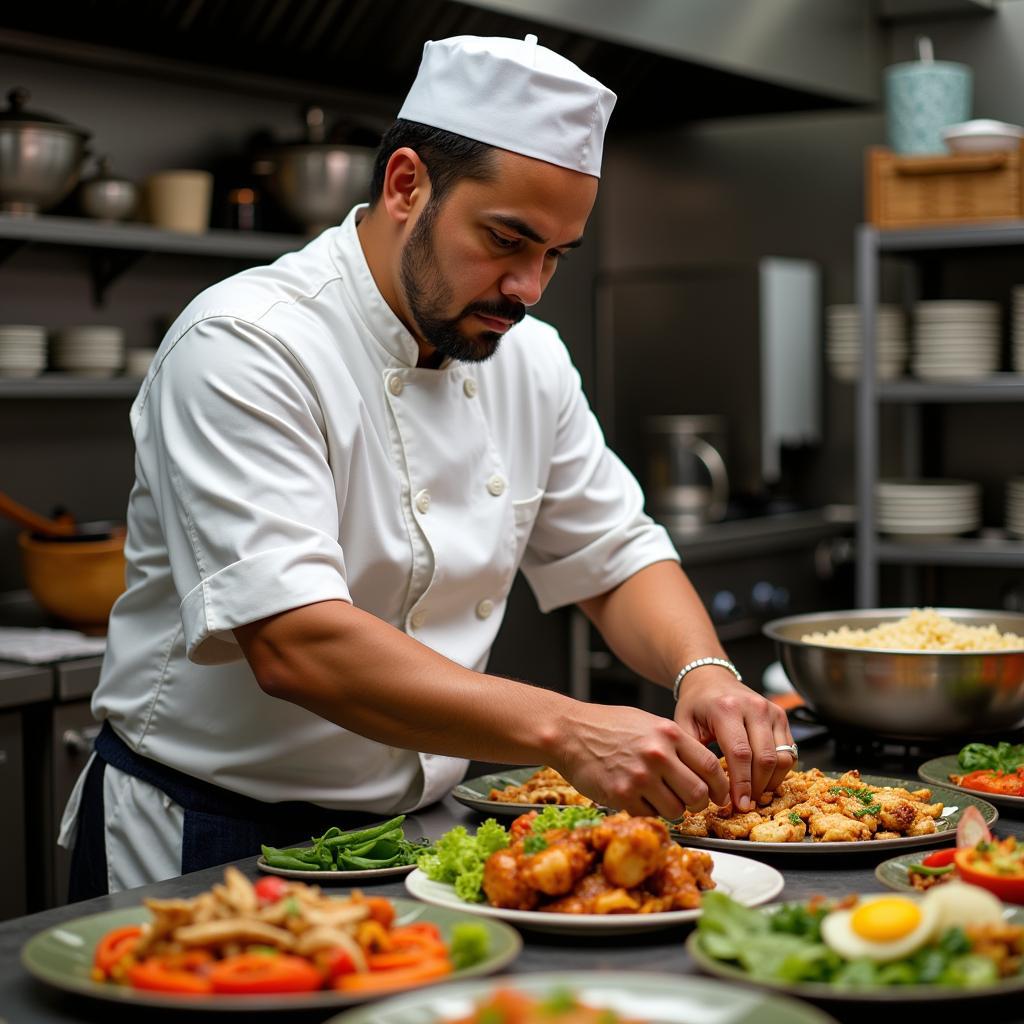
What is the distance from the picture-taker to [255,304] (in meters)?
1.70

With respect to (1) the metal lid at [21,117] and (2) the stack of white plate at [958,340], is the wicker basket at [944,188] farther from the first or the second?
(1) the metal lid at [21,117]

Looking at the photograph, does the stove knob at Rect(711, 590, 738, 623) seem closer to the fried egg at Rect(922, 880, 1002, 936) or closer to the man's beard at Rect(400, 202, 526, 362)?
the man's beard at Rect(400, 202, 526, 362)

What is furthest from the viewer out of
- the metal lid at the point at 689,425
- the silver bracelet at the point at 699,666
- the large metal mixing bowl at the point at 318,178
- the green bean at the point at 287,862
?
the metal lid at the point at 689,425

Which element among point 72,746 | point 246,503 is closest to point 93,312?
point 72,746

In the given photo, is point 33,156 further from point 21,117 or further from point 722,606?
point 722,606

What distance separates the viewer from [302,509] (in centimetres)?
157

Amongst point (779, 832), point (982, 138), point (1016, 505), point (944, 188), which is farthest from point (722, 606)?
point (779, 832)

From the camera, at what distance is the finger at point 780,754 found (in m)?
1.56

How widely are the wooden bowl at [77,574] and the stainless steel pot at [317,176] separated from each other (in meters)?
1.00

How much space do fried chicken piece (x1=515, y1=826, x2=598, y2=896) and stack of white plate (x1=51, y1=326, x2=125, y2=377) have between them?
223cm

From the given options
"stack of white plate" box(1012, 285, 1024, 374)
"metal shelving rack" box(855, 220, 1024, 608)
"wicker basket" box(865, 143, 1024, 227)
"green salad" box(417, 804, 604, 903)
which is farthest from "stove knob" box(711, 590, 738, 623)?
"green salad" box(417, 804, 604, 903)

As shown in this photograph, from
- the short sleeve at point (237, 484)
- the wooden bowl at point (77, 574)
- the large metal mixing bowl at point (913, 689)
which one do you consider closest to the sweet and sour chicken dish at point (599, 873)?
the short sleeve at point (237, 484)

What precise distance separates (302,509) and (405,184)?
1.44ft

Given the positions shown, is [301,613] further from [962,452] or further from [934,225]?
[962,452]
